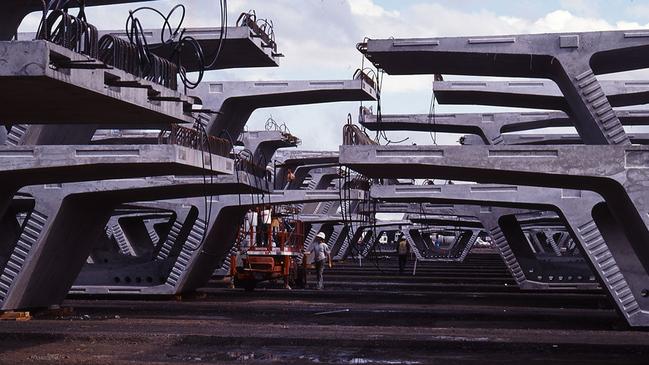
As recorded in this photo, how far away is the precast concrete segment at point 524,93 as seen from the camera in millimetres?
27359

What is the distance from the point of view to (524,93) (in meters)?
27.5

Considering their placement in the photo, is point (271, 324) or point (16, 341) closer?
→ point (16, 341)

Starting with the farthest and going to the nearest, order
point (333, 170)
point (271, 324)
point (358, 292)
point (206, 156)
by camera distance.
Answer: point (333, 170) < point (358, 292) < point (271, 324) < point (206, 156)

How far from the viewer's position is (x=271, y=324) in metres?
23.6

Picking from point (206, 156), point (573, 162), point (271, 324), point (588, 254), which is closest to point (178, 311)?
point (271, 324)

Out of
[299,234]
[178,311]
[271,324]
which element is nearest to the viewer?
[271,324]

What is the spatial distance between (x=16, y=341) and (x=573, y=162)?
9896mm

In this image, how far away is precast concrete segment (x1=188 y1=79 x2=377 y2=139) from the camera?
2864 centimetres

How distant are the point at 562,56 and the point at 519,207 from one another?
9.41m

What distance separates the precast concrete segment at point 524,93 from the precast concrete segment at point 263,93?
83.6 inches

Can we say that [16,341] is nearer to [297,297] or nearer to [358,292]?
[297,297]

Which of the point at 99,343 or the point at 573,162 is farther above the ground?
→ the point at 573,162

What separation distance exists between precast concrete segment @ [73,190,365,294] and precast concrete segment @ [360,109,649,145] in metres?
4.81

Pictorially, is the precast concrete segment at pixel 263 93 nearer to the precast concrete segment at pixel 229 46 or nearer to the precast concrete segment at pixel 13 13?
the precast concrete segment at pixel 229 46
